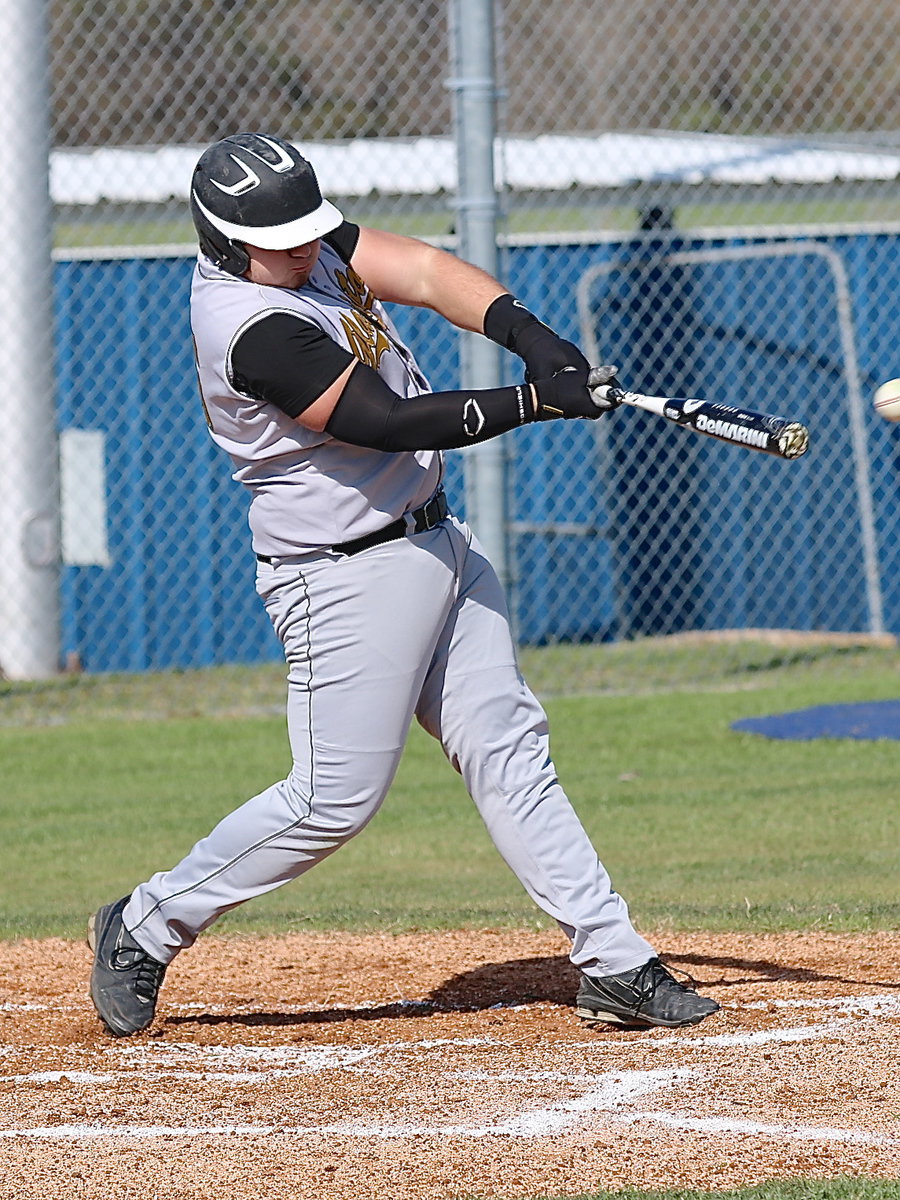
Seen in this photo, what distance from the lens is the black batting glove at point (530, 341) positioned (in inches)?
158

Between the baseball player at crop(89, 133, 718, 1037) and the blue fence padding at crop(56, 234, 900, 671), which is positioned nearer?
the baseball player at crop(89, 133, 718, 1037)

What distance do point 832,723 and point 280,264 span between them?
17.6 ft

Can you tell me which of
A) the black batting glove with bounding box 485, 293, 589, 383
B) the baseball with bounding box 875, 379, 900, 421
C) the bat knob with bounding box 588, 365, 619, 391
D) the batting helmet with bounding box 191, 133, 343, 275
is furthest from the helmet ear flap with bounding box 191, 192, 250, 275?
the baseball with bounding box 875, 379, 900, 421

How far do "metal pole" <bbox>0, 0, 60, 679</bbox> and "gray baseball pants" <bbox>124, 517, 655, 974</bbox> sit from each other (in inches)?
255

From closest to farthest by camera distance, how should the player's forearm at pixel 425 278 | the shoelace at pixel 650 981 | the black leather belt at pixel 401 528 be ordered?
the black leather belt at pixel 401 528 < the shoelace at pixel 650 981 < the player's forearm at pixel 425 278

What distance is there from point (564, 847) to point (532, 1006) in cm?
58

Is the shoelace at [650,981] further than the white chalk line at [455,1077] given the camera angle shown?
Yes

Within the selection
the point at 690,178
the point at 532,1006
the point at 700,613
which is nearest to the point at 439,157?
the point at 690,178

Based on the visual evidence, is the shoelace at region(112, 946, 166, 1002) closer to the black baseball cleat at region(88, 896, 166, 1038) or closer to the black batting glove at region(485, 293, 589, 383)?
the black baseball cleat at region(88, 896, 166, 1038)

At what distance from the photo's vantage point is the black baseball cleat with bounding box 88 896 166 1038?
4371 mm

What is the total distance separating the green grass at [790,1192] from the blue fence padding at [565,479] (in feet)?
28.8

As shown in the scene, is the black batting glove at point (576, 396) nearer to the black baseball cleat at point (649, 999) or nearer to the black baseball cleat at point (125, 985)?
the black baseball cleat at point (649, 999)

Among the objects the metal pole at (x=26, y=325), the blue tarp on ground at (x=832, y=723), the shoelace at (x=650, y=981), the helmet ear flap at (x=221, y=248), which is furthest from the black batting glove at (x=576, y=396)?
the metal pole at (x=26, y=325)

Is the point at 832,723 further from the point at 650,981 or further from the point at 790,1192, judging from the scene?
the point at 790,1192
